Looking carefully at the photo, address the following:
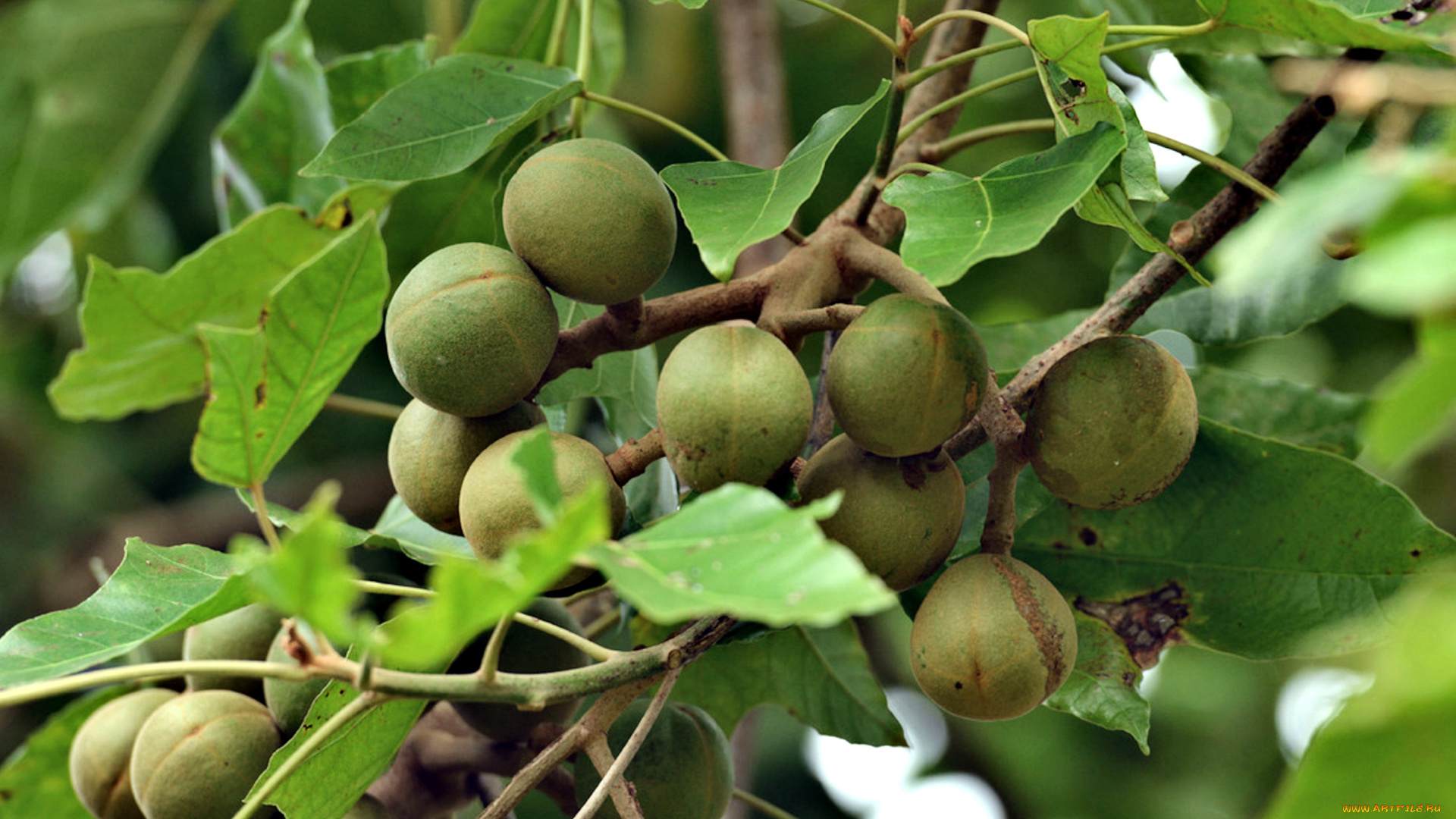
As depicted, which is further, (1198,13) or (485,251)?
(1198,13)

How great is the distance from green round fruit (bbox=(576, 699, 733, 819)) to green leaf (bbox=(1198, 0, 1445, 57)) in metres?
0.57

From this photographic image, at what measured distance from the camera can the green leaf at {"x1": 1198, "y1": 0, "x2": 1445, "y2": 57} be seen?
0.67 metres

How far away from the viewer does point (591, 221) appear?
2.52 feet

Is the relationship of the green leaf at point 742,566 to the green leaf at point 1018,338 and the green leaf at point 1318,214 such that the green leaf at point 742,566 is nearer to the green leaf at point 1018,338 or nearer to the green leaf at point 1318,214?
the green leaf at point 1318,214

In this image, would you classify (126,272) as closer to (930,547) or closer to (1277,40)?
(930,547)

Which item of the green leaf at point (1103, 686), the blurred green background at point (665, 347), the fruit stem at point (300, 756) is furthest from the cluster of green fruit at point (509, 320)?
the blurred green background at point (665, 347)

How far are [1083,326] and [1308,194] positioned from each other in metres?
0.46

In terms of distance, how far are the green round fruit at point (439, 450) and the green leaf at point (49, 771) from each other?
1.45 ft

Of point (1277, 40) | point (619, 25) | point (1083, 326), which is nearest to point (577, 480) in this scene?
point (1083, 326)

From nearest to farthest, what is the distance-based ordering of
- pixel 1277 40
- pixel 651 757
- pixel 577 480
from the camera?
pixel 577 480, pixel 651 757, pixel 1277 40

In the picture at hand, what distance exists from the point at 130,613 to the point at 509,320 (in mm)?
292

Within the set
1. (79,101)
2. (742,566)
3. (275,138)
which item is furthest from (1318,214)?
(79,101)

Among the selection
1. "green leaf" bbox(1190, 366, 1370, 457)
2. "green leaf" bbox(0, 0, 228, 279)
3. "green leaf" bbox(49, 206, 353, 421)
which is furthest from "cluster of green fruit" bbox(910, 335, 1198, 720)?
"green leaf" bbox(0, 0, 228, 279)

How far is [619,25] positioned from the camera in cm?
153
